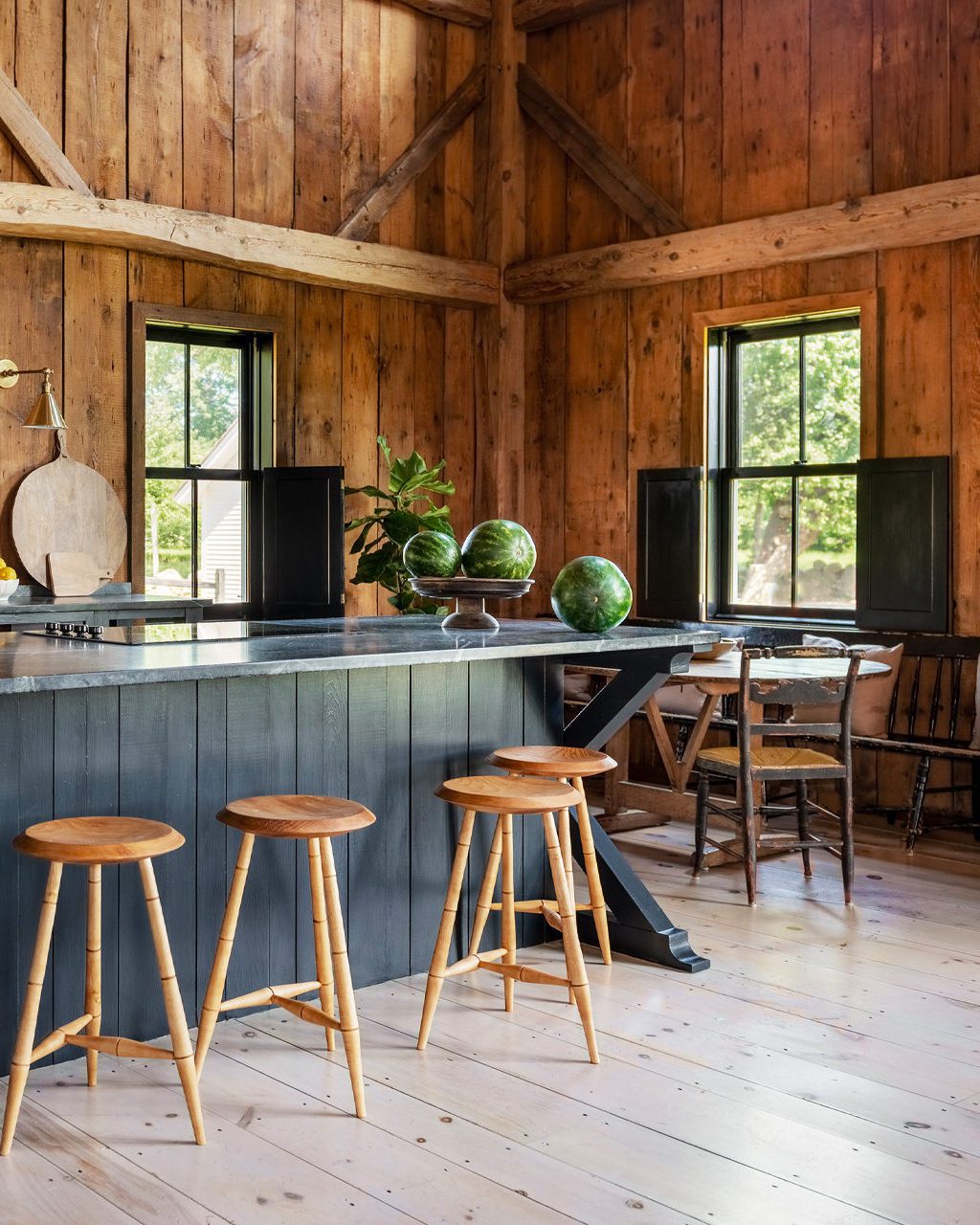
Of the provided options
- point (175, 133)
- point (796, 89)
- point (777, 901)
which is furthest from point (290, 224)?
point (777, 901)

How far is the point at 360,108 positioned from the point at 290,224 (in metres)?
0.89

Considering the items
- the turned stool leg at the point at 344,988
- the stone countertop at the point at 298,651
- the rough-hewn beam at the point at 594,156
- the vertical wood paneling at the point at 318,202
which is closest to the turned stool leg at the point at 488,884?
the stone countertop at the point at 298,651

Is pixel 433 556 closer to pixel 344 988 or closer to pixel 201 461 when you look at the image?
pixel 344 988

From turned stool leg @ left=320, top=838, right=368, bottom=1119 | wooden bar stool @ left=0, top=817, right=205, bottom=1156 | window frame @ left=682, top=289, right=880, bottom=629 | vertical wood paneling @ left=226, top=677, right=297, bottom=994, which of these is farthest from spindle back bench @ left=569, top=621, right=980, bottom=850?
wooden bar stool @ left=0, top=817, right=205, bottom=1156

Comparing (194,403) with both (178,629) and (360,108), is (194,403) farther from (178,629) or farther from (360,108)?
(178,629)

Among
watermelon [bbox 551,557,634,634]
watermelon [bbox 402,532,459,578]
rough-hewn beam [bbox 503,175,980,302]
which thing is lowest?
watermelon [bbox 551,557,634,634]

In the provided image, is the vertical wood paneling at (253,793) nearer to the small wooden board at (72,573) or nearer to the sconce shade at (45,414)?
the sconce shade at (45,414)

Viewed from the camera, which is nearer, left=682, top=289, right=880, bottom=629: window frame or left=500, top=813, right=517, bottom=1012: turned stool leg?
left=500, top=813, right=517, bottom=1012: turned stool leg

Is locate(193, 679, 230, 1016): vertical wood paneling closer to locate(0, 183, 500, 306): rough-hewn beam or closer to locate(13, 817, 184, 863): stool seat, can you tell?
locate(13, 817, 184, 863): stool seat

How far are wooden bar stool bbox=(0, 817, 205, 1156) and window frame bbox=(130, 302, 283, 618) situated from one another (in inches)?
158

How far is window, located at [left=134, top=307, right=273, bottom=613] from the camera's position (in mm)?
6848

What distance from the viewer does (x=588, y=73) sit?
755cm

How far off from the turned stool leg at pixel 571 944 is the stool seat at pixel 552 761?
0.22 m

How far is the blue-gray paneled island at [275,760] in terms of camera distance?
304cm
